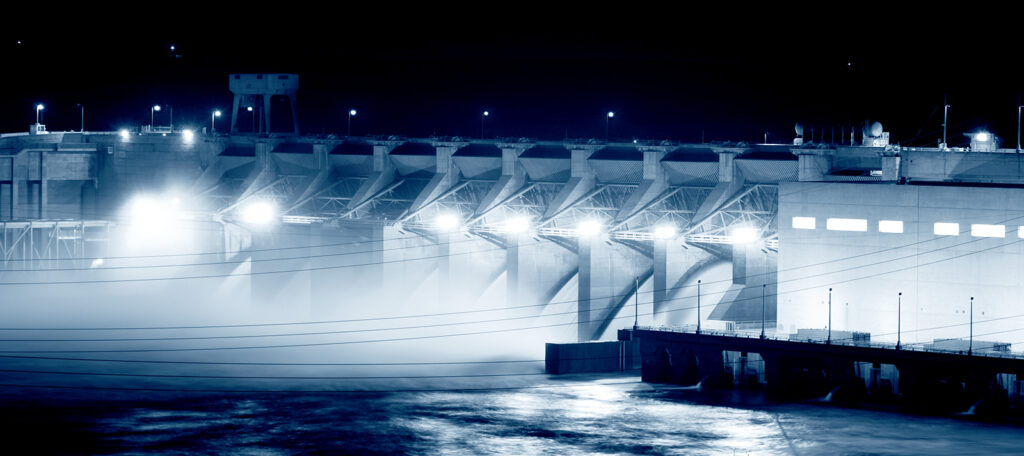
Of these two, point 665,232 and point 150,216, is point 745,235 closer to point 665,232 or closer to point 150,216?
point 665,232

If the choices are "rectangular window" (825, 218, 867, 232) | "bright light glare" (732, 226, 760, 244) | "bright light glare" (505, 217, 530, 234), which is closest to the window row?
"rectangular window" (825, 218, 867, 232)

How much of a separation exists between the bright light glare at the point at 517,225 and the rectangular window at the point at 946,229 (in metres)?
22.6

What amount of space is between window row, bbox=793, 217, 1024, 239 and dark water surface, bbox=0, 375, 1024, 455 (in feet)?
29.5

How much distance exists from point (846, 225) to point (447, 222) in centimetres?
2460

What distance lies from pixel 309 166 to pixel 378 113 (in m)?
32.3

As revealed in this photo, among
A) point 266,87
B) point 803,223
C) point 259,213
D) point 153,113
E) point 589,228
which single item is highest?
point 266,87

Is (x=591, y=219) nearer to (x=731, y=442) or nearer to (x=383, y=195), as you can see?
(x=383, y=195)

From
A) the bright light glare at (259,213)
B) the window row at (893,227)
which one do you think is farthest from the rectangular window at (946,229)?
the bright light glare at (259,213)

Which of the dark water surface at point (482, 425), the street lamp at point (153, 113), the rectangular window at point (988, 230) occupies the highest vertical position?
the street lamp at point (153, 113)

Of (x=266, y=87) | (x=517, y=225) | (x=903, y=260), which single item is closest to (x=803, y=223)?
(x=903, y=260)

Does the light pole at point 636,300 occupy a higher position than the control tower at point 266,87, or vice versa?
the control tower at point 266,87

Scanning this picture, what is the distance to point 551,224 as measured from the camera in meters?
83.1

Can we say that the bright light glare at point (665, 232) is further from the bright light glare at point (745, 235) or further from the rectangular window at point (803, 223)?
the rectangular window at point (803, 223)

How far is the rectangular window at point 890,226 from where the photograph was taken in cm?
7006
